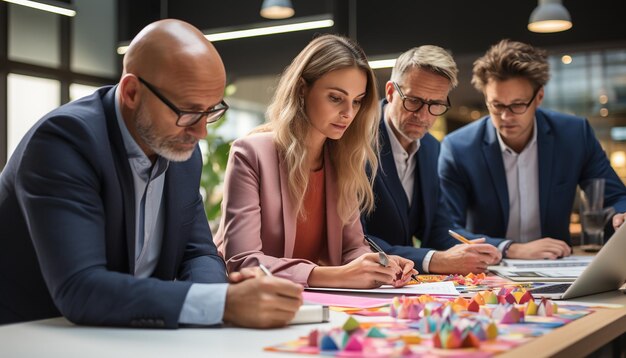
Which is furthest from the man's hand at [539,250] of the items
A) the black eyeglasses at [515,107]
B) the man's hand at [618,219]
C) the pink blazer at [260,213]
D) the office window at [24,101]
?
the office window at [24,101]

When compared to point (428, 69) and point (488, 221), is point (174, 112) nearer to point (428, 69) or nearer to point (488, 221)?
point (428, 69)

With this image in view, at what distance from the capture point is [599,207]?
3.70 metres

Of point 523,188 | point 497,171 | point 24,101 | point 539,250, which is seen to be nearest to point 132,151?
→ point 539,250

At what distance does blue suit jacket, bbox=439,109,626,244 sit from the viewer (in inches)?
147

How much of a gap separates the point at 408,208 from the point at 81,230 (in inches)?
73.1

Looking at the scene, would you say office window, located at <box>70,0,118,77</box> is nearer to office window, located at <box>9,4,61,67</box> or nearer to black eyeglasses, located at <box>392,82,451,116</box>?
office window, located at <box>9,4,61,67</box>

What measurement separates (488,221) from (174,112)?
2.25 metres

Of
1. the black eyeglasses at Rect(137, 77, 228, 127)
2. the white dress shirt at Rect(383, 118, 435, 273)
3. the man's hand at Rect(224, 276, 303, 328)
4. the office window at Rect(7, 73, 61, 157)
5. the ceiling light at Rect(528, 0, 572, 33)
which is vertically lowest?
the man's hand at Rect(224, 276, 303, 328)

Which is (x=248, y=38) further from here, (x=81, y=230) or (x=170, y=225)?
(x=81, y=230)

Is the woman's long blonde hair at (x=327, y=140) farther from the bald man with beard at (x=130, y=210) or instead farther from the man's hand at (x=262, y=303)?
the man's hand at (x=262, y=303)

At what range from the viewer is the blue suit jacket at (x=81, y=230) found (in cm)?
161

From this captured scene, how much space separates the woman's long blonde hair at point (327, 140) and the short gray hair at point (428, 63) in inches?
17.7

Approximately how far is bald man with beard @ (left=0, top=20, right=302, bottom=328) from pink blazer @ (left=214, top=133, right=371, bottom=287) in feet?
0.71

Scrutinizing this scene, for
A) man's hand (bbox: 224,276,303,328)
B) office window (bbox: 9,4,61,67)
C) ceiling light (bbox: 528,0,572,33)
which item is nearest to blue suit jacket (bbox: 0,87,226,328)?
man's hand (bbox: 224,276,303,328)
